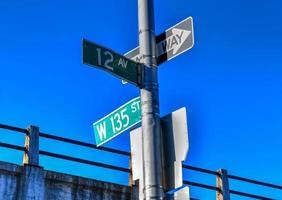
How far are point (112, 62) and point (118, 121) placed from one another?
636 millimetres

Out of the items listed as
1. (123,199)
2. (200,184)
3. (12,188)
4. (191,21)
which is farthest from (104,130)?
(200,184)

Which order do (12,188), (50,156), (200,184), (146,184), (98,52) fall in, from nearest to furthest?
(146,184) → (98,52) → (12,188) → (50,156) → (200,184)

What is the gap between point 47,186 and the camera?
11.4m

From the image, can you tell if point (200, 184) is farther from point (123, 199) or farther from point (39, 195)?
point (39, 195)

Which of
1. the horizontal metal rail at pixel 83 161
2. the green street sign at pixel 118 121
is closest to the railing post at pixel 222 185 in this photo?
the horizontal metal rail at pixel 83 161

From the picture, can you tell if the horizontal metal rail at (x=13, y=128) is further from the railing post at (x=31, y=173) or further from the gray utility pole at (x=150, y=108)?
the gray utility pole at (x=150, y=108)

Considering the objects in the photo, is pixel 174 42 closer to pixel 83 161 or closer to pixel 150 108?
pixel 150 108

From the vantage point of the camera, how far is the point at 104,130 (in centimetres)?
641

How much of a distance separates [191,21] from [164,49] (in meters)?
0.42

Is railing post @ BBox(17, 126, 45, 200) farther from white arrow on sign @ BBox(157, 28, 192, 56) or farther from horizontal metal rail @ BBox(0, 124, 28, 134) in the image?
white arrow on sign @ BBox(157, 28, 192, 56)

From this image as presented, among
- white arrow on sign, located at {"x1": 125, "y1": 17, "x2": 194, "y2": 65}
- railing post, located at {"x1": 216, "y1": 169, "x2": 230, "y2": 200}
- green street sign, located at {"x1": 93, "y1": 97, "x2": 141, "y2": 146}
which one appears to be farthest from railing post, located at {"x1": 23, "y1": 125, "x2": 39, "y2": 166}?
white arrow on sign, located at {"x1": 125, "y1": 17, "x2": 194, "y2": 65}

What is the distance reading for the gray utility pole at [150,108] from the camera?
5.66 meters

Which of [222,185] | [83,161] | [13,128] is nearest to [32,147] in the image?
[13,128]

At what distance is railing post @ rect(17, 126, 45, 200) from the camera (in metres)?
11.0
